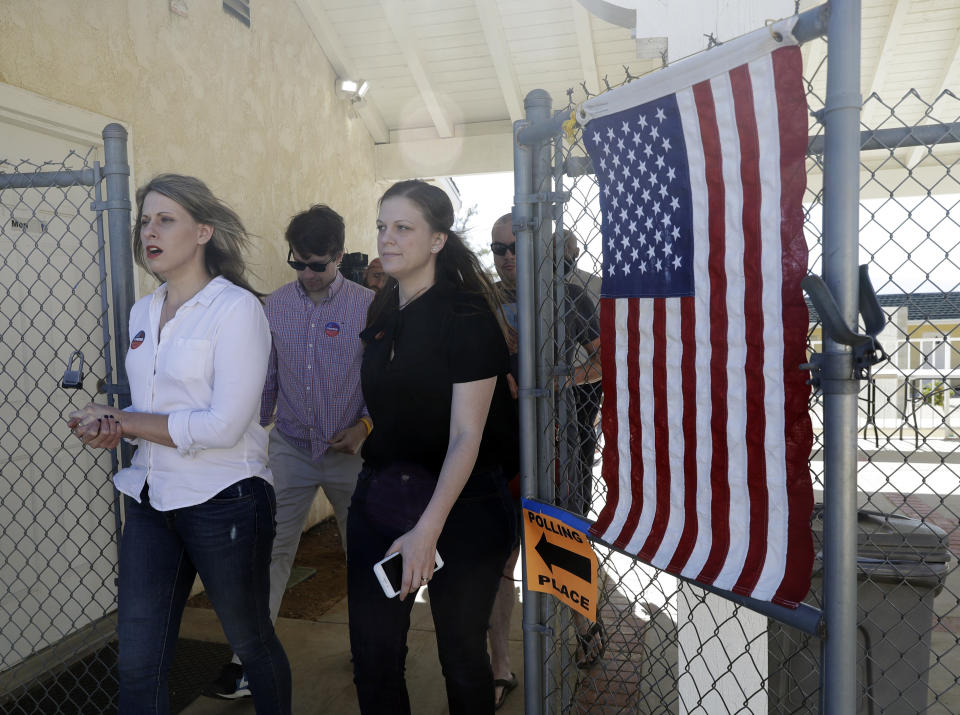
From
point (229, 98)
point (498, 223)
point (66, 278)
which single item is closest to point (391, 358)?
point (498, 223)

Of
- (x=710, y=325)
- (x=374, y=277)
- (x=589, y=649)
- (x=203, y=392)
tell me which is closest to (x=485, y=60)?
(x=374, y=277)

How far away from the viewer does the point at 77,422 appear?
6.93 ft

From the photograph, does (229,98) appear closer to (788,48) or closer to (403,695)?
(403,695)

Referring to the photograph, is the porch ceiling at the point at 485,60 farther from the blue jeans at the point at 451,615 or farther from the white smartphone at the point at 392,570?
the white smartphone at the point at 392,570

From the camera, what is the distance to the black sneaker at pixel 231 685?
125 inches

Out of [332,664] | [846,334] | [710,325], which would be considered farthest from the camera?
[332,664]

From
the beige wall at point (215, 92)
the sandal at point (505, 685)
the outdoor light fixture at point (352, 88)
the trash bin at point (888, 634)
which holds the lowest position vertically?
the sandal at point (505, 685)

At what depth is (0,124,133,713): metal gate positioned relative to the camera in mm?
3367

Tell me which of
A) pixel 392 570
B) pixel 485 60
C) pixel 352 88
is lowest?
pixel 392 570

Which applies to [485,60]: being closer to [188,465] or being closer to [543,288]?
[543,288]

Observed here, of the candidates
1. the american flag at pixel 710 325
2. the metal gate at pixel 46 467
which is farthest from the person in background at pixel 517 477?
the metal gate at pixel 46 467

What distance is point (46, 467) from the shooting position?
3.60 meters

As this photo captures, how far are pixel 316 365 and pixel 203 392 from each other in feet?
3.86

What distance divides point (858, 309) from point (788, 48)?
0.44 m
